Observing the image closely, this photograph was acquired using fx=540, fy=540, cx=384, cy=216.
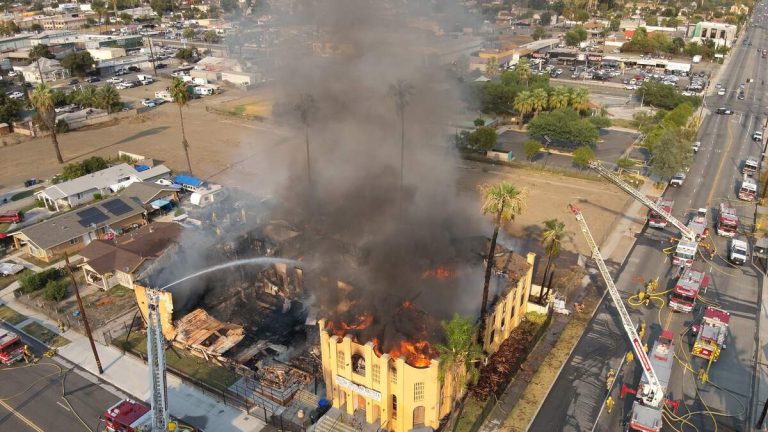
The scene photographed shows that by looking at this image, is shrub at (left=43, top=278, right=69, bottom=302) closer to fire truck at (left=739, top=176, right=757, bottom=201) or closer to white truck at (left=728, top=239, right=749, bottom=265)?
white truck at (left=728, top=239, right=749, bottom=265)

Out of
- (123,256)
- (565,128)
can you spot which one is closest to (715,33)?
(565,128)

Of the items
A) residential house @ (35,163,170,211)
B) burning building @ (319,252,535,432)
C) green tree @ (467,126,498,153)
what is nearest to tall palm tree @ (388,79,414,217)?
burning building @ (319,252,535,432)

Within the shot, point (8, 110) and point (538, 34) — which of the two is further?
point (538, 34)

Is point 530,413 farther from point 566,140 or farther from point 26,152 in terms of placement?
point 26,152

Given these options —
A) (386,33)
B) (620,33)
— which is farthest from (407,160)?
(620,33)

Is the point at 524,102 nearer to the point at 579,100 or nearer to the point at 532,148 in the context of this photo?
the point at 579,100

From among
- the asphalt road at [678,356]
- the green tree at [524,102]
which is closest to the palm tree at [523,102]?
the green tree at [524,102]

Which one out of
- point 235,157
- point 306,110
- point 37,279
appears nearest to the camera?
point 37,279

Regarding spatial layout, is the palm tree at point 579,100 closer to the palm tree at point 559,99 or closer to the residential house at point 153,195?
the palm tree at point 559,99
